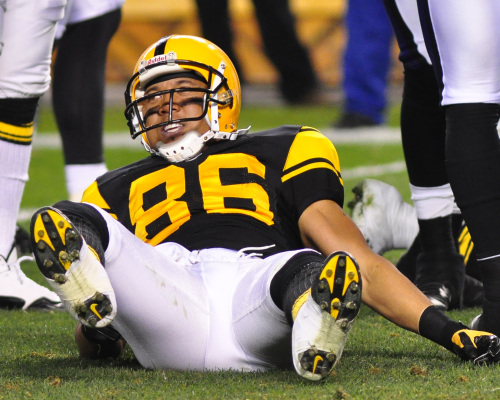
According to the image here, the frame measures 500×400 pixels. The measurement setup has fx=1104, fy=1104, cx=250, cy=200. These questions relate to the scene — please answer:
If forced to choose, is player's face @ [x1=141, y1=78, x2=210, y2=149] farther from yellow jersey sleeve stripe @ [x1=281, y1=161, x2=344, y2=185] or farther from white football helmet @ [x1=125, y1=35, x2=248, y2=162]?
yellow jersey sleeve stripe @ [x1=281, y1=161, x2=344, y2=185]

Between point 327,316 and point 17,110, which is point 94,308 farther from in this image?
point 17,110

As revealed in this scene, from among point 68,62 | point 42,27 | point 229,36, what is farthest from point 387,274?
point 229,36

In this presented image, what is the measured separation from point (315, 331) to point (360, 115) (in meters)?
6.97

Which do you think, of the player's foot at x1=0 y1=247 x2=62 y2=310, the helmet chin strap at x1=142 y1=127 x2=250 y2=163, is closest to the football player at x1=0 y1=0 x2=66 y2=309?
the player's foot at x1=0 y1=247 x2=62 y2=310

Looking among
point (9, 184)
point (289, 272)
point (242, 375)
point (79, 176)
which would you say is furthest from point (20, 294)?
point (289, 272)

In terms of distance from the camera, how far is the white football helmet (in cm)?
289

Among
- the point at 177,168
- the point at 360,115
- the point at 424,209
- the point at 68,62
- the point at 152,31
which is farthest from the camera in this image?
the point at 152,31

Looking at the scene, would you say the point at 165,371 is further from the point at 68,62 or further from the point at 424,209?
the point at 68,62

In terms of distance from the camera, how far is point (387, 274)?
258 centimetres

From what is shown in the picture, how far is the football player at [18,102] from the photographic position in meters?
3.45

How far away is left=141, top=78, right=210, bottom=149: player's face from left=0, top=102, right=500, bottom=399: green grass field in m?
0.59

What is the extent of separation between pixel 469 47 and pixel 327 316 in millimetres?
798

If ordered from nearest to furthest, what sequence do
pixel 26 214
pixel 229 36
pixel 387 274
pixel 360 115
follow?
pixel 387 274, pixel 26 214, pixel 360 115, pixel 229 36

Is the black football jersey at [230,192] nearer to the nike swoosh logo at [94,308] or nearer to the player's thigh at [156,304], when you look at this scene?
the player's thigh at [156,304]
